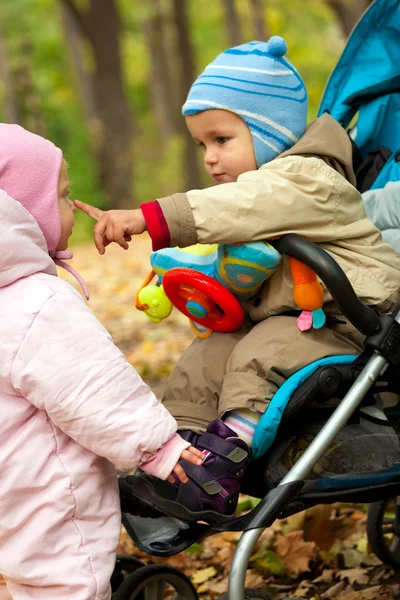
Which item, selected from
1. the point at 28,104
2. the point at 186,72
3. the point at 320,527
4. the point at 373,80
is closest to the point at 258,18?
the point at 186,72

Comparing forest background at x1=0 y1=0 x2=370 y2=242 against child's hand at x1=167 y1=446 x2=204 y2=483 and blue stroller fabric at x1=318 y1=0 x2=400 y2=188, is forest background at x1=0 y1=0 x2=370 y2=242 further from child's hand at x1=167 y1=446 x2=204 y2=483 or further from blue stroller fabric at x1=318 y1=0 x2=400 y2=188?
child's hand at x1=167 y1=446 x2=204 y2=483

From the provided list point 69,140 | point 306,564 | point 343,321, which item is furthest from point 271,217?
point 69,140

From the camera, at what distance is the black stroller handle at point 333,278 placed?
228 centimetres

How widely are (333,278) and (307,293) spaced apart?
19 cm

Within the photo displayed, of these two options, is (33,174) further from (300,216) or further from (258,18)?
(258,18)

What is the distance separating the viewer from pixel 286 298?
259cm

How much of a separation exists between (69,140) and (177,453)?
1717 centimetres

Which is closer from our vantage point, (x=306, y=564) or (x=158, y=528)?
(x=158, y=528)

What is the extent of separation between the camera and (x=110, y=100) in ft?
46.2

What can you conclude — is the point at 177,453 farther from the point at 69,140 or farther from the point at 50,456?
the point at 69,140

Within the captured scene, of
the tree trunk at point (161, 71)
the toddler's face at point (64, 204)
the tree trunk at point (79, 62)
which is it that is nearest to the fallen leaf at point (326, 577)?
the toddler's face at point (64, 204)

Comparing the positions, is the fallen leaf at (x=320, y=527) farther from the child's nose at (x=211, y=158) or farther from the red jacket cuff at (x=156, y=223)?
the red jacket cuff at (x=156, y=223)

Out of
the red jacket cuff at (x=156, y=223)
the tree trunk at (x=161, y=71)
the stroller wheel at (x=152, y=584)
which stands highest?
the red jacket cuff at (x=156, y=223)

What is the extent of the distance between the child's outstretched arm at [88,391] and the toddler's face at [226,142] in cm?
90
